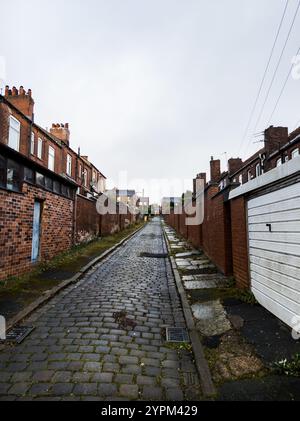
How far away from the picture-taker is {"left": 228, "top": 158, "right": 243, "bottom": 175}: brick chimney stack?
33.9 metres

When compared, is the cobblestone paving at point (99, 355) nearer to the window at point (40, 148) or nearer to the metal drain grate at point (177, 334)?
the metal drain grate at point (177, 334)

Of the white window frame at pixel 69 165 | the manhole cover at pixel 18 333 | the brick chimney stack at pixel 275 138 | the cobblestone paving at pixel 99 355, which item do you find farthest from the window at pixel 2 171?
the brick chimney stack at pixel 275 138

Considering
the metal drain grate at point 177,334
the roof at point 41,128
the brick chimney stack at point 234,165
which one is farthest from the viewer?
the brick chimney stack at point 234,165

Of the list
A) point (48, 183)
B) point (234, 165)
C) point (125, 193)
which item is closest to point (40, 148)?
point (48, 183)

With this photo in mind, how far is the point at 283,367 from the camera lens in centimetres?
325

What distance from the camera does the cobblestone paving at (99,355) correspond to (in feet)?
9.65

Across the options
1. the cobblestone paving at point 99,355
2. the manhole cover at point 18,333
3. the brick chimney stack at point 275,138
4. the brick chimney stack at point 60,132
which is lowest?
the cobblestone paving at point 99,355

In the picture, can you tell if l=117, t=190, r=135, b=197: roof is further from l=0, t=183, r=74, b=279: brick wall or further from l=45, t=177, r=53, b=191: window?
l=45, t=177, r=53, b=191: window

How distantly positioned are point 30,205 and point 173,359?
694 centimetres

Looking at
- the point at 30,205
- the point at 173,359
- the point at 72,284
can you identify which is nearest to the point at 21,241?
the point at 30,205

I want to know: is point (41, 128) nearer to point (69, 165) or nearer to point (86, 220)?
point (69, 165)

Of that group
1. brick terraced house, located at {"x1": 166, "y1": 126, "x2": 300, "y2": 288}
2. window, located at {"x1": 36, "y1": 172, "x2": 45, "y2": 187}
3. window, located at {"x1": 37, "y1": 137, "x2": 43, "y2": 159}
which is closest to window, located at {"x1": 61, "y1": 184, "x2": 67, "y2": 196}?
window, located at {"x1": 36, "y1": 172, "x2": 45, "y2": 187}

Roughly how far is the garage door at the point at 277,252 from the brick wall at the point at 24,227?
6.30 meters

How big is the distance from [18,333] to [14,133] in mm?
16673
